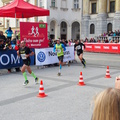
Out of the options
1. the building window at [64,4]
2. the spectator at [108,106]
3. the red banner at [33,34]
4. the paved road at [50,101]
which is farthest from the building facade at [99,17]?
the spectator at [108,106]

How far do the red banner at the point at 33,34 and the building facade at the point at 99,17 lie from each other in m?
27.6

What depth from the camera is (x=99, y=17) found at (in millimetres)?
43625

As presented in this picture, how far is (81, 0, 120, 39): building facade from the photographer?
41688mm

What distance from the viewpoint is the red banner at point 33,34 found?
1493 centimetres

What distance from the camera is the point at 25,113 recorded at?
5.73 meters

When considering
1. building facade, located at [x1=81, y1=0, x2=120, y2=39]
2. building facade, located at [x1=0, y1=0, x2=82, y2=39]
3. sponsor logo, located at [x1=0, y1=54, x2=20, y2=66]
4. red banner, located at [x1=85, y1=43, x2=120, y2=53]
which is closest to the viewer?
sponsor logo, located at [x1=0, y1=54, x2=20, y2=66]

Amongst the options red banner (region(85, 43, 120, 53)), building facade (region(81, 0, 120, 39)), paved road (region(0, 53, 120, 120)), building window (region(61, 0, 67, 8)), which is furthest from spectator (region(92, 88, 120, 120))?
building window (region(61, 0, 67, 8))

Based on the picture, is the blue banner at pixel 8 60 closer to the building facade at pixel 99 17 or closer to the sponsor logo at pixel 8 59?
the sponsor logo at pixel 8 59

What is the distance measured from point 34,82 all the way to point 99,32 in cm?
3519

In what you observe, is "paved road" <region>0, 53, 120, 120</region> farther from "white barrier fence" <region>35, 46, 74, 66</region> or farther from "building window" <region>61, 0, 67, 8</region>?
"building window" <region>61, 0, 67, 8</region>

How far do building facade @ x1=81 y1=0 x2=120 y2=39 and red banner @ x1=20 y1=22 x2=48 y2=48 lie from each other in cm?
2762

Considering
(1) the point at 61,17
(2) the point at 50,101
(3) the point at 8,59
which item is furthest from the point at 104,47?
(2) the point at 50,101

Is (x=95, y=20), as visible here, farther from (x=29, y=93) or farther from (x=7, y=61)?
(x=29, y=93)

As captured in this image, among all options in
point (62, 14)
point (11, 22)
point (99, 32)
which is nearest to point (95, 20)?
point (99, 32)
